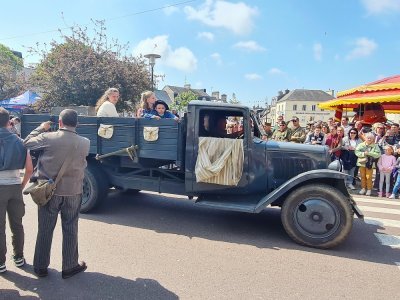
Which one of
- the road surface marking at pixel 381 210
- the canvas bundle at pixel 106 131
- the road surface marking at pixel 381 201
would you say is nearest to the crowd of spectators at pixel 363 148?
the road surface marking at pixel 381 201

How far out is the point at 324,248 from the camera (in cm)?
442

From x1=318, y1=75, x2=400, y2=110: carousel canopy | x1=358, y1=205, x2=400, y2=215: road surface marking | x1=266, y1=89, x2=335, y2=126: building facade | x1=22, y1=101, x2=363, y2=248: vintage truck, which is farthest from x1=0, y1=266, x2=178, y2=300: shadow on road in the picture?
x1=266, y1=89, x2=335, y2=126: building facade

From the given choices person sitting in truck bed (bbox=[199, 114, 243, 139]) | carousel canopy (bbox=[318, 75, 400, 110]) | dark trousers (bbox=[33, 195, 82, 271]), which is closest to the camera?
dark trousers (bbox=[33, 195, 82, 271])

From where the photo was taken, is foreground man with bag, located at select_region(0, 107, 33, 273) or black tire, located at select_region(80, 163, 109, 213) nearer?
foreground man with bag, located at select_region(0, 107, 33, 273)

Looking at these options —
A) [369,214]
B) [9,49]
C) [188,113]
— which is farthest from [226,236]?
[9,49]

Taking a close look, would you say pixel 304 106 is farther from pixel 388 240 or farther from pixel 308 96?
pixel 388 240

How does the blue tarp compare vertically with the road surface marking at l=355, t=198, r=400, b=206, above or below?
above

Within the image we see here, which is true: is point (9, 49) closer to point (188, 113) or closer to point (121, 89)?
point (121, 89)

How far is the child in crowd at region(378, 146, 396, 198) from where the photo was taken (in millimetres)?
8109

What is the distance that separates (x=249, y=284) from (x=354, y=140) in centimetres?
693

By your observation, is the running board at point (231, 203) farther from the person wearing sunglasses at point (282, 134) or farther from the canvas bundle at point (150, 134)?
the person wearing sunglasses at point (282, 134)

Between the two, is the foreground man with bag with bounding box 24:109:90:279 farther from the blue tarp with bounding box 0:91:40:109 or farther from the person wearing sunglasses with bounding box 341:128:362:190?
the blue tarp with bounding box 0:91:40:109

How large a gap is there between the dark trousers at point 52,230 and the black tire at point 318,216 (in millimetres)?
2810

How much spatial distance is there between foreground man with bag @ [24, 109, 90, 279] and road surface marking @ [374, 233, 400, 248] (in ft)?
14.1
